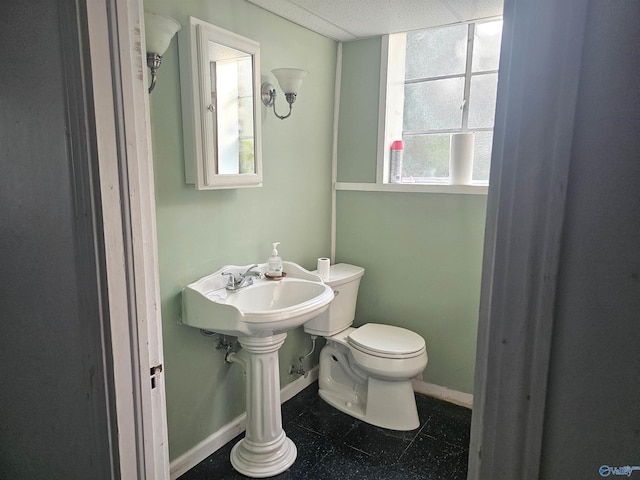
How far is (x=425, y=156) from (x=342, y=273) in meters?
0.86

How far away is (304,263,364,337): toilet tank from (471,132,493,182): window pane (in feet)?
2.82

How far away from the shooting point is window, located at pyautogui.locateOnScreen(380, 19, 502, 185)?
2277 mm

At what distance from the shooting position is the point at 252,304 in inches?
77.3

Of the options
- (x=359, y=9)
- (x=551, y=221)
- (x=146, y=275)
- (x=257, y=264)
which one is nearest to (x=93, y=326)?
(x=146, y=275)

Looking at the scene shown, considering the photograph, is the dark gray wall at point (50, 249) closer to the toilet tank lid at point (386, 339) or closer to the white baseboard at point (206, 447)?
the white baseboard at point (206, 447)

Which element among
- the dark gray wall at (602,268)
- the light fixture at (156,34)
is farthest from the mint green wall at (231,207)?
the dark gray wall at (602,268)

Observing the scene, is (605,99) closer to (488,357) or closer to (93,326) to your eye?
(488,357)

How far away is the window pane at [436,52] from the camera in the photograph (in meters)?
2.34

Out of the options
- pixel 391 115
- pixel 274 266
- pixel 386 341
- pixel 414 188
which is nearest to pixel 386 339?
pixel 386 341

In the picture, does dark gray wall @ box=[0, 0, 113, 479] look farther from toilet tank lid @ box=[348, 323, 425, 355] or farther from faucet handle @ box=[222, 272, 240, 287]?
toilet tank lid @ box=[348, 323, 425, 355]

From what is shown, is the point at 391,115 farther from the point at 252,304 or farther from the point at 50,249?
the point at 50,249

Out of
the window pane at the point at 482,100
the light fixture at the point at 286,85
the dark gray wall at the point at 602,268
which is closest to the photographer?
the dark gray wall at the point at 602,268

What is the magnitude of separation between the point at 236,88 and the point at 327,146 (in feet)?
2.77

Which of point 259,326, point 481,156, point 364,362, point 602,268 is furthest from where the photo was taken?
point 481,156
